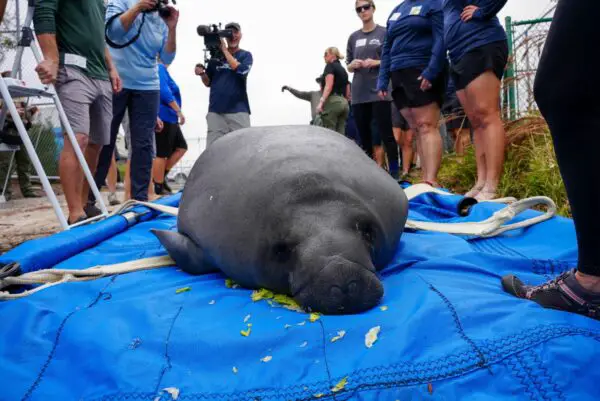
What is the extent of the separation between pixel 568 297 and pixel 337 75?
8545 millimetres

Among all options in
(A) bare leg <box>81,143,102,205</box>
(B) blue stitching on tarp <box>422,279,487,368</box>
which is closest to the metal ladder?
(A) bare leg <box>81,143,102,205</box>

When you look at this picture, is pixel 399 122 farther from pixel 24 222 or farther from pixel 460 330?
pixel 460 330

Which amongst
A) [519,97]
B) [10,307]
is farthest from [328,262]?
[519,97]

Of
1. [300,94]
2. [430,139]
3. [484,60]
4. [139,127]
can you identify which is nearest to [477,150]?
[430,139]

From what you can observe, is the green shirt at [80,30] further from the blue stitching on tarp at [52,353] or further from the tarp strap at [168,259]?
the blue stitching on tarp at [52,353]

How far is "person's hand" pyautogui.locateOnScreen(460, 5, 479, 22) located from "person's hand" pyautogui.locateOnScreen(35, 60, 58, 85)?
3.63 metres

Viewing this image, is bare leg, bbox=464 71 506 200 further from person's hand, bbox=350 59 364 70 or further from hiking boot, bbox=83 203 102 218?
hiking boot, bbox=83 203 102 218

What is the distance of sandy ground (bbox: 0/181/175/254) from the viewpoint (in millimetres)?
4715

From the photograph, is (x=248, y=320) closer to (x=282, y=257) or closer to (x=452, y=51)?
(x=282, y=257)

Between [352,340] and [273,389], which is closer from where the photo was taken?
[273,389]

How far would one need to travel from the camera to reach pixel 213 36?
25.2ft

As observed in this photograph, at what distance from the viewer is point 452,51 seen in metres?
4.51

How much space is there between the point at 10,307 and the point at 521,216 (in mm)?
3079

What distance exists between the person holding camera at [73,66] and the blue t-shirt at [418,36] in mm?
3259
